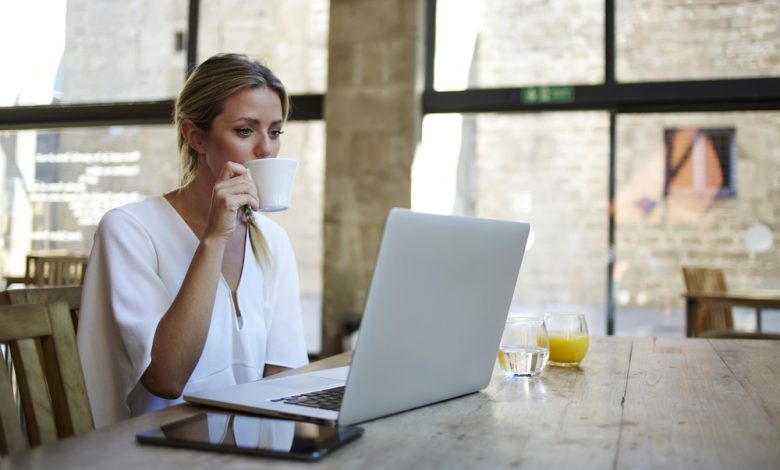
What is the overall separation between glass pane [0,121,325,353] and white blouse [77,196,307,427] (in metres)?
3.54

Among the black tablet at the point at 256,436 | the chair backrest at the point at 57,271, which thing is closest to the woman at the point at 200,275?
the black tablet at the point at 256,436

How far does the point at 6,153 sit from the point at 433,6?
337 cm

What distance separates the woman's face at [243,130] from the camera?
1.62 m

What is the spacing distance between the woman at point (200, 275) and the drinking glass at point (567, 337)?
21.6 inches

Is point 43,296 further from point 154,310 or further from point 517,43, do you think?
point 517,43

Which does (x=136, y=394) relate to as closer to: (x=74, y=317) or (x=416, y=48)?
(x=74, y=317)

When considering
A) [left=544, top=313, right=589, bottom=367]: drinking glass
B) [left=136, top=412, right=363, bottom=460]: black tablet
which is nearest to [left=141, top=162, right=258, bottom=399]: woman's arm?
[left=136, top=412, right=363, bottom=460]: black tablet

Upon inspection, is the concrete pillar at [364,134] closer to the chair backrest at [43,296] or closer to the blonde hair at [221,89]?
the blonde hair at [221,89]

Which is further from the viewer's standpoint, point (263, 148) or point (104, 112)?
point (104, 112)

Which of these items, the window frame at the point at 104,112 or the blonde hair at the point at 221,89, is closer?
the blonde hair at the point at 221,89

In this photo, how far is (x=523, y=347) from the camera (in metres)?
1.34

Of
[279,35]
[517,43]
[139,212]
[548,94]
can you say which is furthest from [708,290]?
[139,212]

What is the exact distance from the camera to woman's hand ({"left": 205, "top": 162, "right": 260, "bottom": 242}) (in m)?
1.36

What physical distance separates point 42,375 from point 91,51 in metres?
5.31
